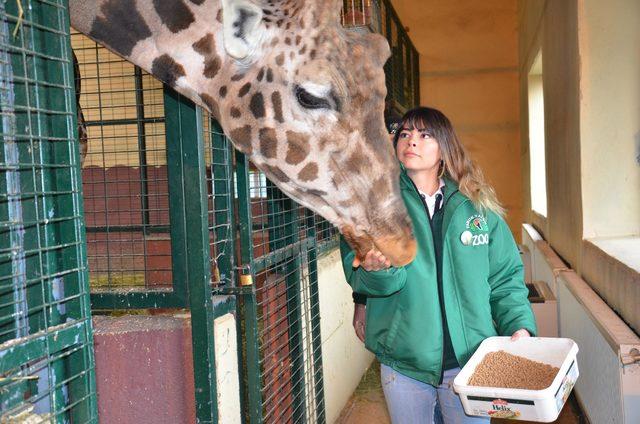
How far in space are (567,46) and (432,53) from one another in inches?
228

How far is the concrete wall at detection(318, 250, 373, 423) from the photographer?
344cm

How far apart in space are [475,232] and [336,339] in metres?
1.84

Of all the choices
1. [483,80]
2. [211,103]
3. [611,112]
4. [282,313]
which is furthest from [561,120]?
[483,80]

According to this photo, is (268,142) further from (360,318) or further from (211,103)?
(360,318)

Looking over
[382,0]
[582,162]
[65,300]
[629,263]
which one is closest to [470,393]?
[65,300]

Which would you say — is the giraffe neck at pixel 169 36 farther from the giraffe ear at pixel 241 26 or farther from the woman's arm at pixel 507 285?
the woman's arm at pixel 507 285

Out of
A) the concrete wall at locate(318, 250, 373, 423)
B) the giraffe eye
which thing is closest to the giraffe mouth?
the giraffe eye

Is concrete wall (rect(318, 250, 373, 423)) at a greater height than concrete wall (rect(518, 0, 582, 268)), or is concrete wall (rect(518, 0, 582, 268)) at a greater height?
concrete wall (rect(518, 0, 582, 268))

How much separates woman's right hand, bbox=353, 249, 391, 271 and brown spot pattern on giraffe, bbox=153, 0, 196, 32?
747 millimetres

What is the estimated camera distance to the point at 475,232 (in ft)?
6.60

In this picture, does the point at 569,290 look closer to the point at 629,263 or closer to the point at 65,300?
the point at 629,263

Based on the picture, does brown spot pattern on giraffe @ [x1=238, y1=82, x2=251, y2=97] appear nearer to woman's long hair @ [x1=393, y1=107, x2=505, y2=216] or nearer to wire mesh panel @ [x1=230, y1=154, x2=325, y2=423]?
wire mesh panel @ [x1=230, y1=154, x2=325, y2=423]

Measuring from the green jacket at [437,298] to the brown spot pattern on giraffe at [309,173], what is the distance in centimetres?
33

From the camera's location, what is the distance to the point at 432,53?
9484 millimetres
